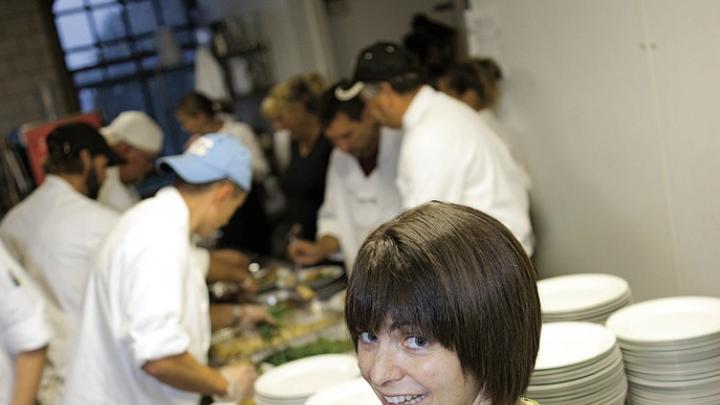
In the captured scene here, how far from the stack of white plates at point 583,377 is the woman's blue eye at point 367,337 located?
650mm

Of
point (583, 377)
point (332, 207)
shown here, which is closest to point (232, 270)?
point (332, 207)

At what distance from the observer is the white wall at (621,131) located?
2.30 m

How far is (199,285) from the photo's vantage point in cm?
255

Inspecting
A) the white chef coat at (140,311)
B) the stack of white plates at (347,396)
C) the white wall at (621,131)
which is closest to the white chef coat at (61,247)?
the white chef coat at (140,311)

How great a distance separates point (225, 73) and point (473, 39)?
436cm

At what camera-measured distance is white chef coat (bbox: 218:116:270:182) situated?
623 centimetres

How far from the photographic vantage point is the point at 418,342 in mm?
1239

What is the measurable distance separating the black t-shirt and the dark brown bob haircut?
3.01 meters

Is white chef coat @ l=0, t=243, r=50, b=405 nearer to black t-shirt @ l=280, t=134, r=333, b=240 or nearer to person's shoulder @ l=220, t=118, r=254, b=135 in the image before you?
black t-shirt @ l=280, t=134, r=333, b=240

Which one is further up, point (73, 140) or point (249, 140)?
point (73, 140)

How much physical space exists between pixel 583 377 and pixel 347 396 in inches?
20.8

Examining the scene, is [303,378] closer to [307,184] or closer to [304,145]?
[307,184]

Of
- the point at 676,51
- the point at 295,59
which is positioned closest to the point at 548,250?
the point at 676,51

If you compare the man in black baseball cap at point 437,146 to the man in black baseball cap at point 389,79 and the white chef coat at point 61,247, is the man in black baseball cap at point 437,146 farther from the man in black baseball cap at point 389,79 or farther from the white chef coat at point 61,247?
the white chef coat at point 61,247
